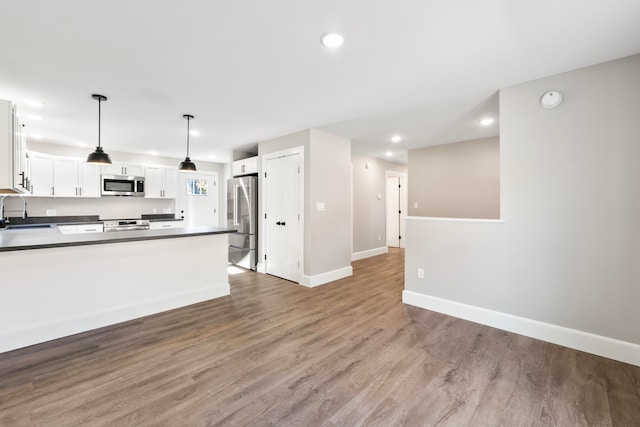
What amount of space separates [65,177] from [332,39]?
6.11m

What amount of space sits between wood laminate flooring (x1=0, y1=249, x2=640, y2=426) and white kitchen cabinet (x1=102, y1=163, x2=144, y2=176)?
4308 mm

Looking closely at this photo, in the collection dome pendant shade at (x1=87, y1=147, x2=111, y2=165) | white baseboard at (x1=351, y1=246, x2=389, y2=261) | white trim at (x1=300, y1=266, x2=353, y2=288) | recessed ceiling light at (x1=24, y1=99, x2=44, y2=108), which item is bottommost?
white trim at (x1=300, y1=266, x2=353, y2=288)

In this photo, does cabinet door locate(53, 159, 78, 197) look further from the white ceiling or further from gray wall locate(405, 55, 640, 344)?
gray wall locate(405, 55, 640, 344)

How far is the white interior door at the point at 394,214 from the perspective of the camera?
26.5 feet

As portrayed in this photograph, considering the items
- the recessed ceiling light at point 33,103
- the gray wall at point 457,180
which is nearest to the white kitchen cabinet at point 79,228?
the recessed ceiling light at point 33,103

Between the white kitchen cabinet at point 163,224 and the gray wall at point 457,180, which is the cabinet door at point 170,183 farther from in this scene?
the gray wall at point 457,180

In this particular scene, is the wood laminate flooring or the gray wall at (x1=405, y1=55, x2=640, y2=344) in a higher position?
the gray wall at (x1=405, y1=55, x2=640, y2=344)

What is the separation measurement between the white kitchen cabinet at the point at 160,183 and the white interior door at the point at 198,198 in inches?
6.5

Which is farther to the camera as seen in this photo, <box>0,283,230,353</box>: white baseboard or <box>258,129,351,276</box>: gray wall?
<box>258,129,351,276</box>: gray wall

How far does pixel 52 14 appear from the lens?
174 cm

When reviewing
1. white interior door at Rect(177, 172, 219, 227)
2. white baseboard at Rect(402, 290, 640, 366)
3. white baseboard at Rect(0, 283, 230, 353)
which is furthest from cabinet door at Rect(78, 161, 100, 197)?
white baseboard at Rect(402, 290, 640, 366)

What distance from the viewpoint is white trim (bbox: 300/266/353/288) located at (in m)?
4.29

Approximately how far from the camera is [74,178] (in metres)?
5.47

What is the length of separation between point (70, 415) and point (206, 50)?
263 centimetres
